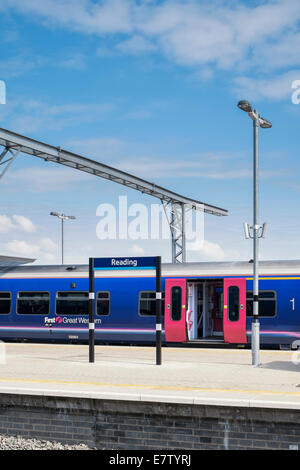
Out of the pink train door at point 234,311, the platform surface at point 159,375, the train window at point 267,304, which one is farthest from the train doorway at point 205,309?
the platform surface at point 159,375

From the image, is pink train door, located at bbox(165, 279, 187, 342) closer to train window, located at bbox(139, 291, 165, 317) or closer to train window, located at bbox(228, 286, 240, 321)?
train window, located at bbox(139, 291, 165, 317)

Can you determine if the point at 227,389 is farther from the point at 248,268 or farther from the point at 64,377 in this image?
the point at 248,268

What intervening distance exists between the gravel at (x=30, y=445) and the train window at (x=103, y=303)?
11990mm

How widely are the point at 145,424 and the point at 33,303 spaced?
14.5 m

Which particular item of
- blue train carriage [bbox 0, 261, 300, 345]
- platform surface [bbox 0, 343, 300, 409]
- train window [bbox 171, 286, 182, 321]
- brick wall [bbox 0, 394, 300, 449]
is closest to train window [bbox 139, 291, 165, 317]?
blue train carriage [bbox 0, 261, 300, 345]

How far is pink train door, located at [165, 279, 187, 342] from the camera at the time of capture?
860 inches

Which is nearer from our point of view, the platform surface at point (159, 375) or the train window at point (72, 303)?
the platform surface at point (159, 375)

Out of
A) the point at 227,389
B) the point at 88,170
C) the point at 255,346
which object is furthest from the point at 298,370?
the point at 88,170

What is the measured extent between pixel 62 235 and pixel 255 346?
30.5 metres

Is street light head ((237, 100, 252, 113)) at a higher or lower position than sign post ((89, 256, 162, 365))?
higher

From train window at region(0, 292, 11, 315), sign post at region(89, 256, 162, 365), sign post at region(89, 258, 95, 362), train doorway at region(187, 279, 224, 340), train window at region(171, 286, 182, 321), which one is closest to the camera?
sign post at region(89, 256, 162, 365)

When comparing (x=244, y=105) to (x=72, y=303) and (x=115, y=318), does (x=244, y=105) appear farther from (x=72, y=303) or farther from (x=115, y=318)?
(x=72, y=303)

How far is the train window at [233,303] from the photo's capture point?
2131cm

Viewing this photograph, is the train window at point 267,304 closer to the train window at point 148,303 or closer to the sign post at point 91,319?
the train window at point 148,303
